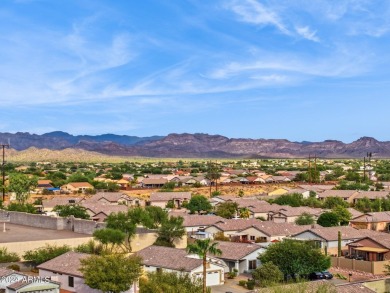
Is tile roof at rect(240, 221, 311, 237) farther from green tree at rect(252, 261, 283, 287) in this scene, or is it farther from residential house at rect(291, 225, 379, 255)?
green tree at rect(252, 261, 283, 287)

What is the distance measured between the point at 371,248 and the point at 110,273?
81.2 feet

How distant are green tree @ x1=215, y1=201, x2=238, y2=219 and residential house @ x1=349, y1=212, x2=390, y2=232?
14087 millimetres

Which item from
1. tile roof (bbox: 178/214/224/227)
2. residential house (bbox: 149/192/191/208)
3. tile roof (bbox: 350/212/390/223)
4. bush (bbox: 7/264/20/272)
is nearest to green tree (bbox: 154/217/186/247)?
tile roof (bbox: 178/214/224/227)

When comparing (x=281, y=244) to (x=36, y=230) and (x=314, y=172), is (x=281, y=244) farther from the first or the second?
(x=314, y=172)

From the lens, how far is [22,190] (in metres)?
84.9

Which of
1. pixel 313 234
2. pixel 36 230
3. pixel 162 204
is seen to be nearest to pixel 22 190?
pixel 162 204

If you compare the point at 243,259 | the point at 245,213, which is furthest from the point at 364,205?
the point at 243,259

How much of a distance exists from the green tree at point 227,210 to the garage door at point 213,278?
31.6 m

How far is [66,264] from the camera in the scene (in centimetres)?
3972

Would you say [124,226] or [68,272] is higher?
[124,226]

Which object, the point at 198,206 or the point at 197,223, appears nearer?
the point at 197,223

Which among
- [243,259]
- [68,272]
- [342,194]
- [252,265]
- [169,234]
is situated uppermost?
[342,194]

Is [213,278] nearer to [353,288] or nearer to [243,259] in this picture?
[243,259]

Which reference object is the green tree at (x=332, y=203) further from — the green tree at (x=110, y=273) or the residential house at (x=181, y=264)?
the green tree at (x=110, y=273)
